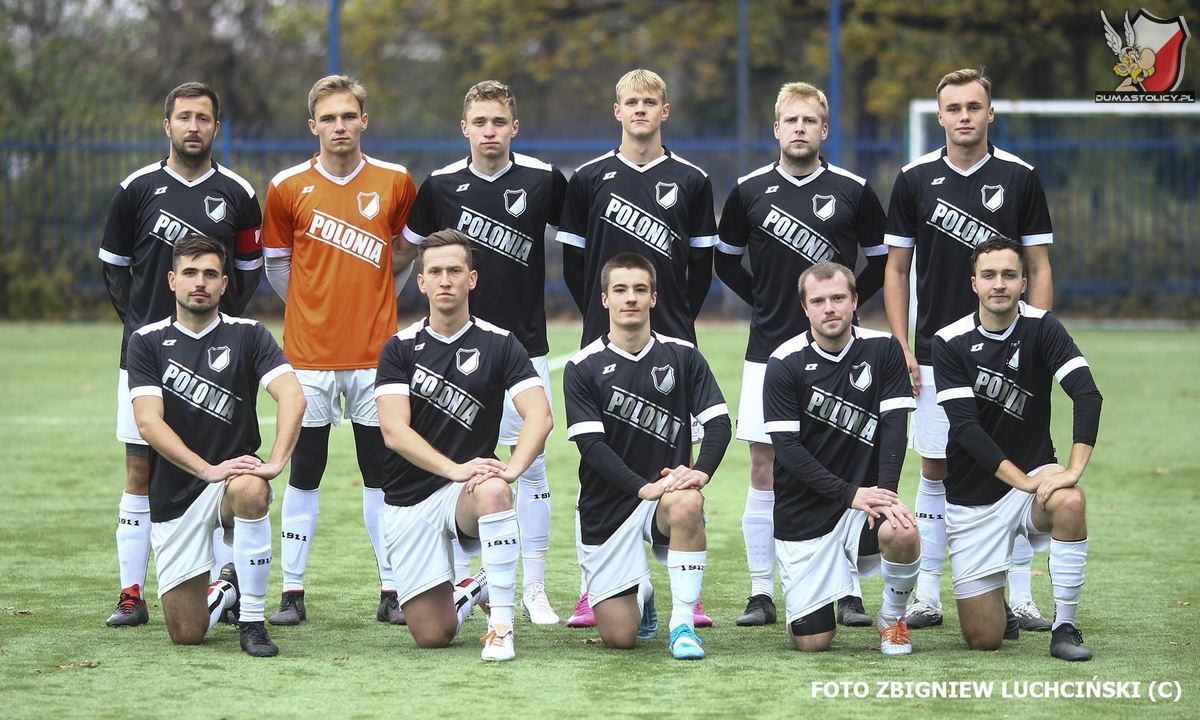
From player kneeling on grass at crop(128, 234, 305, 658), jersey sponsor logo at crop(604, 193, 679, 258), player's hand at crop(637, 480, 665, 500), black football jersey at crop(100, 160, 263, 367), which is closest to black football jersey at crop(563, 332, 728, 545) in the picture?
player's hand at crop(637, 480, 665, 500)

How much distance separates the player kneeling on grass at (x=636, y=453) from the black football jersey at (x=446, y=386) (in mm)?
267

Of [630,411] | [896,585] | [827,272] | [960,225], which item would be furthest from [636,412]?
[960,225]

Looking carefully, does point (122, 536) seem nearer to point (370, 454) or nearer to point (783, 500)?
point (370, 454)

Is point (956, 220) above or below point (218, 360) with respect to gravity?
above

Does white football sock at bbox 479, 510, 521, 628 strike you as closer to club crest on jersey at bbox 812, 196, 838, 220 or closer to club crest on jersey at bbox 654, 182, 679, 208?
club crest on jersey at bbox 654, 182, 679, 208

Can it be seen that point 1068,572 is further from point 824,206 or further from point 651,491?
point 824,206

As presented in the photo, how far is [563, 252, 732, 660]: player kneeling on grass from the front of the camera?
499cm

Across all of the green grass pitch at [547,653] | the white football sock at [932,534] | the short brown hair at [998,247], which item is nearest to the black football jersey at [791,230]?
the short brown hair at [998,247]

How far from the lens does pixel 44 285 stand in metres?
18.2

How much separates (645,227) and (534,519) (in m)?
1.31

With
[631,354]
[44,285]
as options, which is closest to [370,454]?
[631,354]

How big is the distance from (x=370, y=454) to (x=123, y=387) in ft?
3.44

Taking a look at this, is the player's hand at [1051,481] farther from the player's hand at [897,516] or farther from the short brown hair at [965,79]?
the short brown hair at [965,79]

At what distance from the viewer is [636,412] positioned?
205 inches
